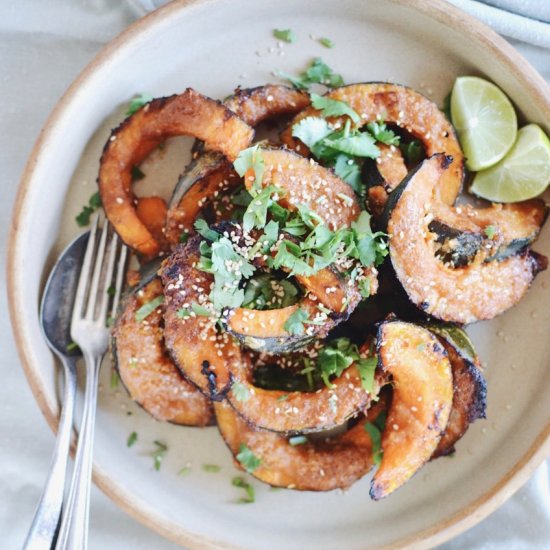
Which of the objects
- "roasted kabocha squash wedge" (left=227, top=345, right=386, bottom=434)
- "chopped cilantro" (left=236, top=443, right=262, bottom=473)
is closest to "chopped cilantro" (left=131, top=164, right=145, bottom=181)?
"roasted kabocha squash wedge" (left=227, top=345, right=386, bottom=434)

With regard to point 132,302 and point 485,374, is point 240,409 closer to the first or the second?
point 132,302

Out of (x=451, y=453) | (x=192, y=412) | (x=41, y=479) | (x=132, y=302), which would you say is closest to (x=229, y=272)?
(x=132, y=302)

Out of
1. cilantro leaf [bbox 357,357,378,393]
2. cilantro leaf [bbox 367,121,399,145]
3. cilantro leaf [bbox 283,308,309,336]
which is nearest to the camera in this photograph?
cilantro leaf [bbox 283,308,309,336]

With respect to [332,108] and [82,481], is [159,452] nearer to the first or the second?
[82,481]

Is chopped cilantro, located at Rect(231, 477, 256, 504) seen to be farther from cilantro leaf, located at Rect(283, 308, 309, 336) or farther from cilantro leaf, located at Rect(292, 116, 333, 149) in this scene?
cilantro leaf, located at Rect(292, 116, 333, 149)

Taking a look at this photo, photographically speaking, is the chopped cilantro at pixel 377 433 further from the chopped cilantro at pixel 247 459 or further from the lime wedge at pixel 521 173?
the lime wedge at pixel 521 173

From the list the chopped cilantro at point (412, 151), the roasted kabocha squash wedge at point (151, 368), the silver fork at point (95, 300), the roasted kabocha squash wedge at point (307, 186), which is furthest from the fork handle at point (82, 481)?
the chopped cilantro at point (412, 151)
